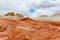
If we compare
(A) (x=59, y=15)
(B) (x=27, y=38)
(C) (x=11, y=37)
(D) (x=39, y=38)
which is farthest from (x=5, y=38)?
(A) (x=59, y=15)

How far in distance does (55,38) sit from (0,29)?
16.6ft

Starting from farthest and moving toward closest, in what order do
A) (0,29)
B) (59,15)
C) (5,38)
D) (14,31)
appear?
(59,15) → (0,29) → (14,31) → (5,38)

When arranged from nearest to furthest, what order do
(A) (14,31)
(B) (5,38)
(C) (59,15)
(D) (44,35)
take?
1. (B) (5,38)
2. (D) (44,35)
3. (A) (14,31)
4. (C) (59,15)

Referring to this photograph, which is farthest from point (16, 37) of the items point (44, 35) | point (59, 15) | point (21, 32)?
point (59, 15)

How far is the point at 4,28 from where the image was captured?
14781mm

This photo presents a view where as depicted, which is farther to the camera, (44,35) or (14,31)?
(14,31)

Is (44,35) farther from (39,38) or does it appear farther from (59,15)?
(59,15)

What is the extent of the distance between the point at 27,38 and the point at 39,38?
2.73 feet

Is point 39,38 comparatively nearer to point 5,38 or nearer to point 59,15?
point 5,38

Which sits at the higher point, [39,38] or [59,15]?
[59,15]

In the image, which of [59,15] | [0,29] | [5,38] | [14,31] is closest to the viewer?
[5,38]

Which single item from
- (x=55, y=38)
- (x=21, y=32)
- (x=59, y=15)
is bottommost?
(x=55, y=38)

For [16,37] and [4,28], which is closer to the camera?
[16,37]

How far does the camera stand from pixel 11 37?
12.1 meters
